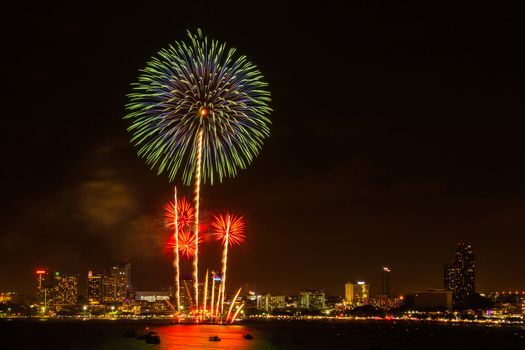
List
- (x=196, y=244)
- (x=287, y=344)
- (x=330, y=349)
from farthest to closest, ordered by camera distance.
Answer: (x=287, y=344), (x=330, y=349), (x=196, y=244)

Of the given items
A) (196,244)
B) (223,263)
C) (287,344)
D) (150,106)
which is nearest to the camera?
(150,106)

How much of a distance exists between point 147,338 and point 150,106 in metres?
44.3

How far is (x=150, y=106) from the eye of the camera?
199 feet

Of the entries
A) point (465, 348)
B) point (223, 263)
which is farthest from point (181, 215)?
point (465, 348)

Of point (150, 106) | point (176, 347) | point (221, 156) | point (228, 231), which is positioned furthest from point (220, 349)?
point (150, 106)

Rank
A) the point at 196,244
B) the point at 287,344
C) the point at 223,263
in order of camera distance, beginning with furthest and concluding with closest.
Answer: the point at 287,344 → the point at 223,263 → the point at 196,244

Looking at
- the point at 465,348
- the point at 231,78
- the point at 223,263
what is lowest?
the point at 465,348

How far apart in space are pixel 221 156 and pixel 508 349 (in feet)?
169

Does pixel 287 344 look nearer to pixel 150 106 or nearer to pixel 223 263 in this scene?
pixel 223 263

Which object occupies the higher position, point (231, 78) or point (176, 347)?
point (231, 78)

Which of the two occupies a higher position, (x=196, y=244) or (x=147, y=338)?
(x=196, y=244)

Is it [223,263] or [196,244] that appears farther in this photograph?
[223,263]

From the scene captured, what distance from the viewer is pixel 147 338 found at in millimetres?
94938

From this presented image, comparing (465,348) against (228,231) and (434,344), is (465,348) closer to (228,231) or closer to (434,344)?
(434,344)
